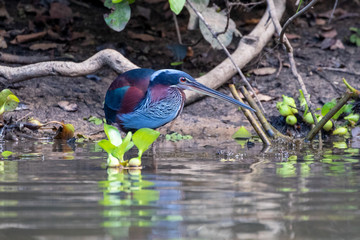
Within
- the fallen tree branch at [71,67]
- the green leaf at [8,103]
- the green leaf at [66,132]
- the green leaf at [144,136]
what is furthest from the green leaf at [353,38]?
the green leaf at [144,136]

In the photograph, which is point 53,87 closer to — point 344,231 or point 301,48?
point 301,48

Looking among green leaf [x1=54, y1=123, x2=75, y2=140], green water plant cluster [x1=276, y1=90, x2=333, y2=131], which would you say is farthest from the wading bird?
green water plant cluster [x1=276, y1=90, x2=333, y2=131]

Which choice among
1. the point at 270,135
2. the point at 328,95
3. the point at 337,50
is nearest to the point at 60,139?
the point at 270,135

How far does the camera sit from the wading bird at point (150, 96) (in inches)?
201

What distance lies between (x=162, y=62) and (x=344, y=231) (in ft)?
17.6

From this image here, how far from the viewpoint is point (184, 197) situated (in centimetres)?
275

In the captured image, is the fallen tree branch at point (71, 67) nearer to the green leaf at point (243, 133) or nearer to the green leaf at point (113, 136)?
the green leaf at point (243, 133)

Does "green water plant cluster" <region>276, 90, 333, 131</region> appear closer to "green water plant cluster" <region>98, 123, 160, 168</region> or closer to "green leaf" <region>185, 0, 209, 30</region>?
"green leaf" <region>185, 0, 209, 30</region>

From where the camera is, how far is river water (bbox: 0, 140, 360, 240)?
86.0 inches

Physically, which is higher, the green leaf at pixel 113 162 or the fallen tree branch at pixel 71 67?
the fallen tree branch at pixel 71 67

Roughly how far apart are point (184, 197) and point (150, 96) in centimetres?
244

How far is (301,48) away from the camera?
25.7ft

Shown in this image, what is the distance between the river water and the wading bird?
32.7 inches

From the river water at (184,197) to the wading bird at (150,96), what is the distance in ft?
2.73
